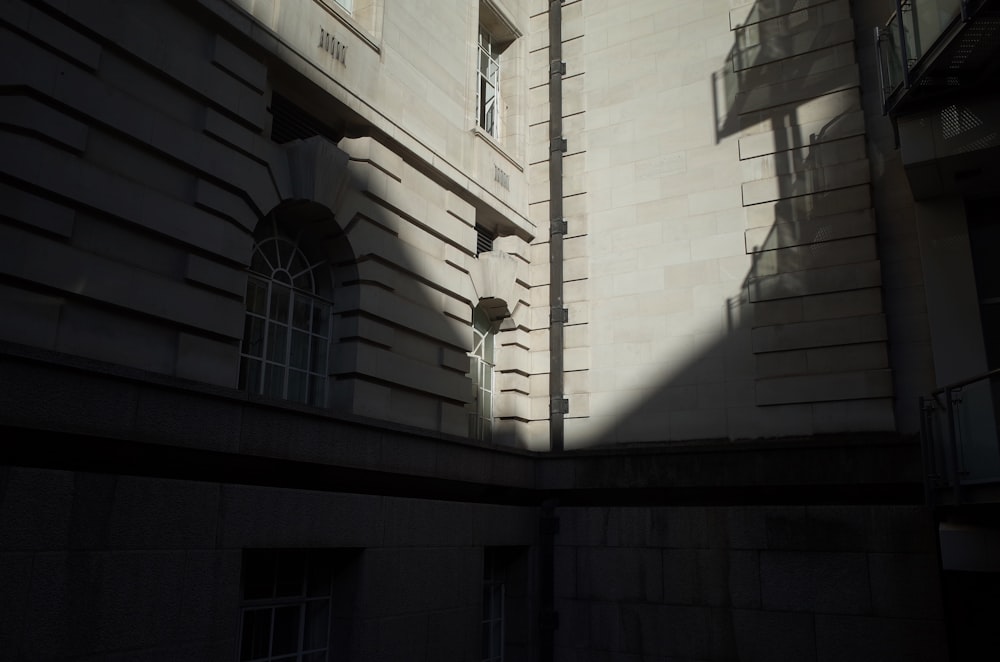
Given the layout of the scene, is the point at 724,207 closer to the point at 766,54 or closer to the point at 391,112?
the point at 766,54

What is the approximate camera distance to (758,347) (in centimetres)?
1336

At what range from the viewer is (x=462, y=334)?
44.4 ft

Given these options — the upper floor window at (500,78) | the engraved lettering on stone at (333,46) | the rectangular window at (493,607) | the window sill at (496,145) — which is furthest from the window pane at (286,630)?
the upper floor window at (500,78)

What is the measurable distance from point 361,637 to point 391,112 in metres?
7.52

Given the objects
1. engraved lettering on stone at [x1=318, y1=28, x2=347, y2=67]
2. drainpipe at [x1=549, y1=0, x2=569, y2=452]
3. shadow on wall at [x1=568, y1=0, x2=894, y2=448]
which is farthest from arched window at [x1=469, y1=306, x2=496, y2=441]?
engraved lettering on stone at [x1=318, y1=28, x2=347, y2=67]

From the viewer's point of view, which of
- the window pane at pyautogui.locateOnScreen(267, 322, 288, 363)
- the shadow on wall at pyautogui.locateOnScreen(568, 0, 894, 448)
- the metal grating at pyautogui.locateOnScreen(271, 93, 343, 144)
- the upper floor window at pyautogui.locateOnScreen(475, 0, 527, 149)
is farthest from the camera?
the upper floor window at pyautogui.locateOnScreen(475, 0, 527, 149)

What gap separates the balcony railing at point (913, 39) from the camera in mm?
10211

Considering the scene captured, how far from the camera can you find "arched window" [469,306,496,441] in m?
14.8

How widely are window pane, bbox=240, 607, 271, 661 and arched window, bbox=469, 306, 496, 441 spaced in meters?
5.38

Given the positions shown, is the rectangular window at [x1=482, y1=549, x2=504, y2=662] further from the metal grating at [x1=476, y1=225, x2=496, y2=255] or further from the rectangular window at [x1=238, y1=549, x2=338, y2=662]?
the metal grating at [x1=476, y1=225, x2=496, y2=255]

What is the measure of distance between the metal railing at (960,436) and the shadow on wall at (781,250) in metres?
1.60

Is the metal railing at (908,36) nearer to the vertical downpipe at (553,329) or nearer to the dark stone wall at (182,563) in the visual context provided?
the vertical downpipe at (553,329)

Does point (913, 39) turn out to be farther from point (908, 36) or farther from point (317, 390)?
point (317, 390)

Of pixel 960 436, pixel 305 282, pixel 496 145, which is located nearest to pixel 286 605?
pixel 305 282
